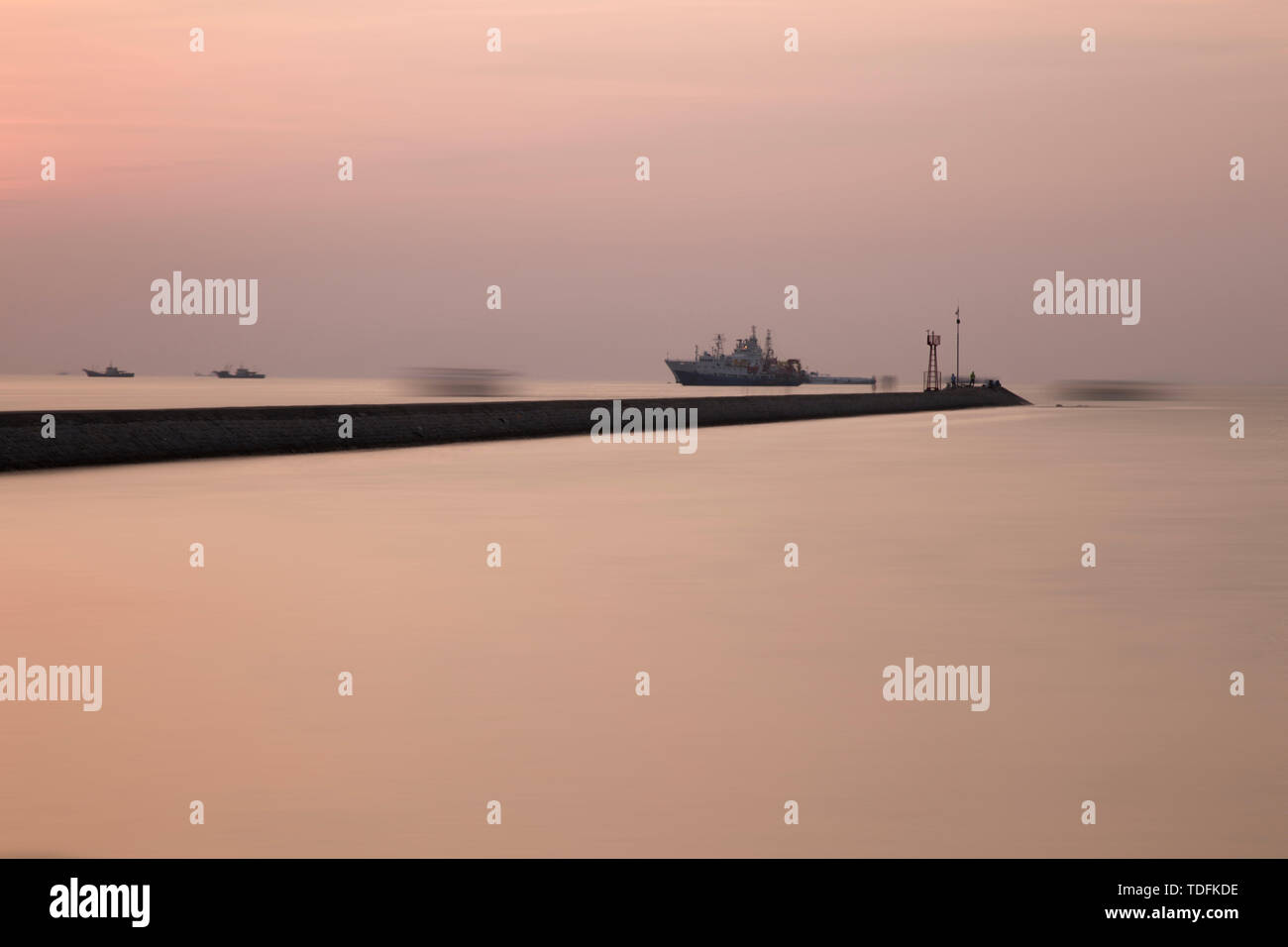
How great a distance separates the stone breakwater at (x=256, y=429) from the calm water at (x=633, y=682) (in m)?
9.98

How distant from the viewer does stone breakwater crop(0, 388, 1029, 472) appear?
31.9m

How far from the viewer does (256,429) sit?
4031cm

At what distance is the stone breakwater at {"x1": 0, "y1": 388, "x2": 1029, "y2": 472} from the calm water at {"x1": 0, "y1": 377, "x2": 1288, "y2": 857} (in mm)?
9980

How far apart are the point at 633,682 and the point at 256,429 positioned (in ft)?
107

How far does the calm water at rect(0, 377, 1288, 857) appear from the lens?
6.43 metres

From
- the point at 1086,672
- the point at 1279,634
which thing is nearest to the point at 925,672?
the point at 1086,672

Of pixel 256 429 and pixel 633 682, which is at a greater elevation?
pixel 256 429

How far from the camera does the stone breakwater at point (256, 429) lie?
105 feet

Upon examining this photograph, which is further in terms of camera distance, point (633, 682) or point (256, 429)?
point (256, 429)

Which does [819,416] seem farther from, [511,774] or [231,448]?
[511,774]

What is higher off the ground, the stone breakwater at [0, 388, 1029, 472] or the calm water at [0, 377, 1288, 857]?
the stone breakwater at [0, 388, 1029, 472]

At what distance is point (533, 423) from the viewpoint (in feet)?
187

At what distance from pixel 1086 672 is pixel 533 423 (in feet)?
156

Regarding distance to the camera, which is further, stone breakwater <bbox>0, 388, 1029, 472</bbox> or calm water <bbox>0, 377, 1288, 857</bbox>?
stone breakwater <bbox>0, 388, 1029, 472</bbox>
